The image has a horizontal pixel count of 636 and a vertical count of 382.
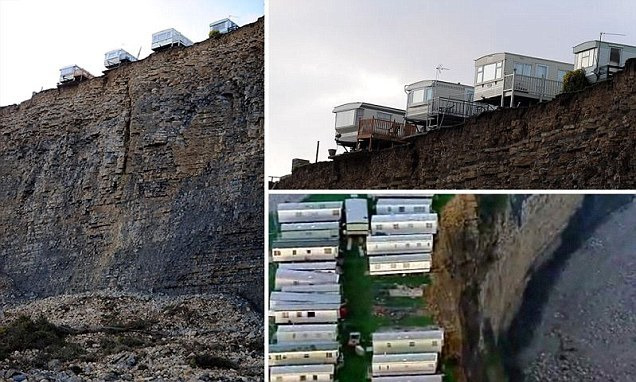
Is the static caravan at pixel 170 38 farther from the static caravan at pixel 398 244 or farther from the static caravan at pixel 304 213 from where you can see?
the static caravan at pixel 398 244

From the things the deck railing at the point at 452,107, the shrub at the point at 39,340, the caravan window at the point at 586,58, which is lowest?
the shrub at the point at 39,340

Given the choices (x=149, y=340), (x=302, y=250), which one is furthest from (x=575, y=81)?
(x=302, y=250)

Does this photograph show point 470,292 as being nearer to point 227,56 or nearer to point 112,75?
point 227,56

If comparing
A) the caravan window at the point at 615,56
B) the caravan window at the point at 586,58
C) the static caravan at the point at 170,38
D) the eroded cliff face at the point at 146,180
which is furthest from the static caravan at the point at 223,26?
the caravan window at the point at 615,56

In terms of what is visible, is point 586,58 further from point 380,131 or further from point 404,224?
point 404,224

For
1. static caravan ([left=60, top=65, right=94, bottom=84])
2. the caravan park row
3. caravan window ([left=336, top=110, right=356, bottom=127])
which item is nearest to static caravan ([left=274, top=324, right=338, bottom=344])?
the caravan park row

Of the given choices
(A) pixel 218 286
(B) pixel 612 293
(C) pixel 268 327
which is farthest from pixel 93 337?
(B) pixel 612 293

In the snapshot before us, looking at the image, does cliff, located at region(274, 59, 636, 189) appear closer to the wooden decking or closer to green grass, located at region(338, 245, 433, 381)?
the wooden decking
